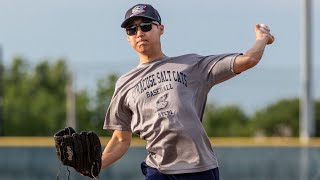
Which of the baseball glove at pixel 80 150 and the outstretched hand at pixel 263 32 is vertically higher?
the outstretched hand at pixel 263 32

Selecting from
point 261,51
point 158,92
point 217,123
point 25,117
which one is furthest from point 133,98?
point 217,123

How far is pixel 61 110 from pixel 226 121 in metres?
13.9

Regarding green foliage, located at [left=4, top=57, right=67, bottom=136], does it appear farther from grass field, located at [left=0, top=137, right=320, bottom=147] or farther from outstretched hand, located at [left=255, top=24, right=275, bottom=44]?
outstretched hand, located at [left=255, top=24, right=275, bottom=44]

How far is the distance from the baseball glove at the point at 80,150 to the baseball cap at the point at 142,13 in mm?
752

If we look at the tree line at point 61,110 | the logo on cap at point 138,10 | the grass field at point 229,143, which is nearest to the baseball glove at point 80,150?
the logo on cap at point 138,10

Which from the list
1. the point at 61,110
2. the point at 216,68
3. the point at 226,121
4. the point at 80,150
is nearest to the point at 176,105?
the point at 216,68

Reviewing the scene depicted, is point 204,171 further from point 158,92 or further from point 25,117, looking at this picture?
point 25,117

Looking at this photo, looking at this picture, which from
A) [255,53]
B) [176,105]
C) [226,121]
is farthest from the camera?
[226,121]

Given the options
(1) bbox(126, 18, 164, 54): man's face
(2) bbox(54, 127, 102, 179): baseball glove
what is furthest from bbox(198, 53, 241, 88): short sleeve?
(2) bbox(54, 127, 102, 179): baseball glove

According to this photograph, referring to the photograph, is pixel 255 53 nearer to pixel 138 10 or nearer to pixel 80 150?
pixel 138 10

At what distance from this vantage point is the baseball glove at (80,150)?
7879mm

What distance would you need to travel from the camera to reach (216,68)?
297 inches

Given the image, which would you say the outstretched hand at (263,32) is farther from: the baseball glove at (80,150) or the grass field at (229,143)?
the grass field at (229,143)

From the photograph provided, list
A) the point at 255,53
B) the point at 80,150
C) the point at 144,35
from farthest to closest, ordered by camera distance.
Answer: the point at 80,150 → the point at 144,35 → the point at 255,53
